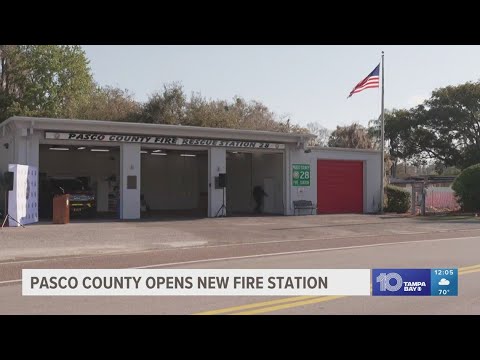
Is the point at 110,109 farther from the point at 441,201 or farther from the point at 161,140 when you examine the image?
the point at 441,201

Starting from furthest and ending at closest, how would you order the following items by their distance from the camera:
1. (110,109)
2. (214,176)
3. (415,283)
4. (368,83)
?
(110,109) < (368,83) < (214,176) < (415,283)

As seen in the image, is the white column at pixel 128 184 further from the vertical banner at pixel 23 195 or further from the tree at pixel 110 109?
the tree at pixel 110 109

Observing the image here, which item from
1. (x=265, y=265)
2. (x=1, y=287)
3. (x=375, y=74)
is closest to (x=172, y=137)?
(x=375, y=74)

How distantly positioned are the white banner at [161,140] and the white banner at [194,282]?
1328 centimetres

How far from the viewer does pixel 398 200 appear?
3284 cm

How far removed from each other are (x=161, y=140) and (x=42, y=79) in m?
27.8

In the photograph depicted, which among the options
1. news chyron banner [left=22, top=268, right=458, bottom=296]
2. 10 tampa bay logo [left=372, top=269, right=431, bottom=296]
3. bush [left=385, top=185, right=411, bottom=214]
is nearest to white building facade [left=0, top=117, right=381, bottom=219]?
bush [left=385, top=185, right=411, bottom=214]

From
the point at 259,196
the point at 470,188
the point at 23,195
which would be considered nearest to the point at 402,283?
the point at 23,195

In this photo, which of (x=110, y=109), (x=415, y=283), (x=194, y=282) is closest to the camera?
(x=415, y=283)

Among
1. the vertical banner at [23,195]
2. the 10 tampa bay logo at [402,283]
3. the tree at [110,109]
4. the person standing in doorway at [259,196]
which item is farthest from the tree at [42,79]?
the 10 tampa bay logo at [402,283]

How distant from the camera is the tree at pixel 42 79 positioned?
48.1 metres

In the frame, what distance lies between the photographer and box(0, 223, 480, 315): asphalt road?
25.5 feet
